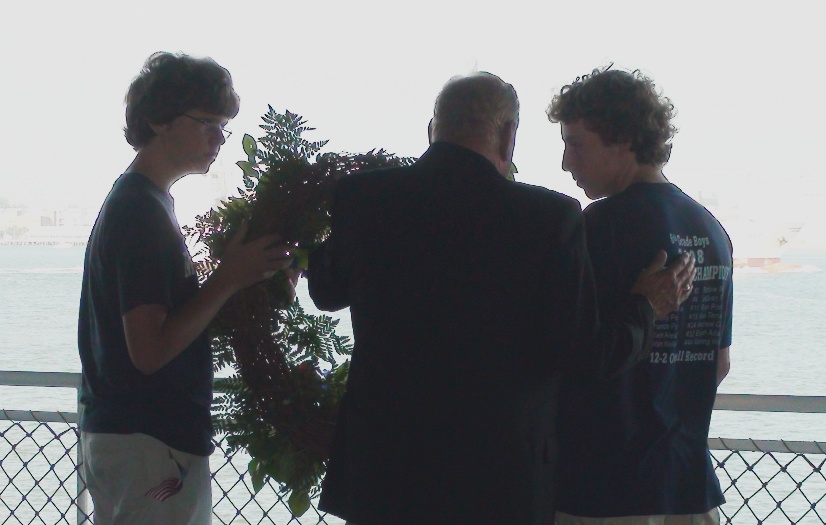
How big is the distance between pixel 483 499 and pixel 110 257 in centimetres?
68

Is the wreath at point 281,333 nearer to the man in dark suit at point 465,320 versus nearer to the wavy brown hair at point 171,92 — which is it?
the wavy brown hair at point 171,92

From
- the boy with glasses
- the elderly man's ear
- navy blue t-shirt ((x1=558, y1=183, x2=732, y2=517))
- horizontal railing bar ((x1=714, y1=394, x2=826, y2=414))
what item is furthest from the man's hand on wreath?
horizontal railing bar ((x1=714, y1=394, x2=826, y2=414))

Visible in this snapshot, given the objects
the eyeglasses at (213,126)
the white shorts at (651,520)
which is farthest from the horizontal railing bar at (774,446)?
the eyeglasses at (213,126)

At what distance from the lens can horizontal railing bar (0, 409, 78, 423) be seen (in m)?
2.10

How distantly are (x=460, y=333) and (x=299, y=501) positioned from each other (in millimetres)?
643

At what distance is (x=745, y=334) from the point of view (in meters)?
20.8

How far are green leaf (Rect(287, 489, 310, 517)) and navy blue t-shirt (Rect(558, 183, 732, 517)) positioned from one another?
0.54 metres

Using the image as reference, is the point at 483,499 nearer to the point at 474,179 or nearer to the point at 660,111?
the point at 474,179

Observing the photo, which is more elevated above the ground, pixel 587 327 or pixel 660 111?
pixel 660 111

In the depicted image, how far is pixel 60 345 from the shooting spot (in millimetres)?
17391

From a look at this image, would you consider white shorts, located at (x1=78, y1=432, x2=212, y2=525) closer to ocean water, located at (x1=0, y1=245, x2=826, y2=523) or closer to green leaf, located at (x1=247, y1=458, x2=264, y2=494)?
green leaf, located at (x1=247, y1=458, x2=264, y2=494)

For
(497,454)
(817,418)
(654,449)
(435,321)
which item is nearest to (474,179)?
(435,321)

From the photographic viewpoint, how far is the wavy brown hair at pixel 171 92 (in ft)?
5.07

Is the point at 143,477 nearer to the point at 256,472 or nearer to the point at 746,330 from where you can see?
the point at 256,472
